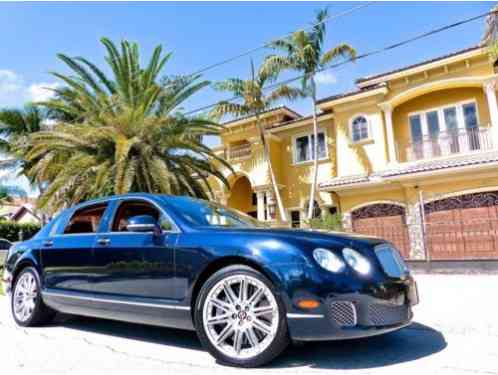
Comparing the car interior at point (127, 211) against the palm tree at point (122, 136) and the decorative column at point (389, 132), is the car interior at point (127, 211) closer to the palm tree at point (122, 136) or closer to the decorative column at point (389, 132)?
the palm tree at point (122, 136)

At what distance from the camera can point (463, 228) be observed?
12.4 metres

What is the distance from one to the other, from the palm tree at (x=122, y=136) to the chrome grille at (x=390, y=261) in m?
8.85

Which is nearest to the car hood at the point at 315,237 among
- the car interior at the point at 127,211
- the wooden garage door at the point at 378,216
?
the car interior at the point at 127,211

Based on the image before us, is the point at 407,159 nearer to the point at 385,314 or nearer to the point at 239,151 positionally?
the point at 239,151

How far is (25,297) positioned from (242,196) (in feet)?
56.5

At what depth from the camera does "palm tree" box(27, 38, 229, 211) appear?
1197 centimetres

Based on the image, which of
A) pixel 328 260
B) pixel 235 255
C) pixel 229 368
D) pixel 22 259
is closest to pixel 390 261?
pixel 328 260

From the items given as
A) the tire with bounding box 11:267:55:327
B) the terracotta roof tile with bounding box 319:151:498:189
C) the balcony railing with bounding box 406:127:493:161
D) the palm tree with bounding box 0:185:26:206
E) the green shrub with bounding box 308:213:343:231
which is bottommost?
the tire with bounding box 11:267:55:327

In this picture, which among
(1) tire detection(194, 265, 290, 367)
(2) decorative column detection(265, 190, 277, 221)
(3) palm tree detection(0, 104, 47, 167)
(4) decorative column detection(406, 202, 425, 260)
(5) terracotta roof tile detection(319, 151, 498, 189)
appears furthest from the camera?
(3) palm tree detection(0, 104, 47, 167)

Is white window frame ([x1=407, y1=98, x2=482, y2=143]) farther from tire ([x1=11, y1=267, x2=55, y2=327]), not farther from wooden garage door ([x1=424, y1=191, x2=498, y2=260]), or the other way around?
tire ([x1=11, y1=267, x2=55, y2=327])

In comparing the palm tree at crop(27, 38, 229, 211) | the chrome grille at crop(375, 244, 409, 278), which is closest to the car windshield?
the chrome grille at crop(375, 244, 409, 278)

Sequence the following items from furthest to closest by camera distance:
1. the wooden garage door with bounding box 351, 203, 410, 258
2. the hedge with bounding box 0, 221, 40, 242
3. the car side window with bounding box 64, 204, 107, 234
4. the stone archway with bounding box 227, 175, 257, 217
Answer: the hedge with bounding box 0, 221, 40, 242 → the stone archway with bounding box 227, 175, 257, 217 → the wooden garage door with bounding box 351, 203, 410, 258 → the car side window with bounding box 64, 204, 107, 234

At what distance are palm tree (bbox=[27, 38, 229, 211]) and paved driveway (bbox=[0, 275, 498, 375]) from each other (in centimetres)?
719

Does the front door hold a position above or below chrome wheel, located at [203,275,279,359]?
above
